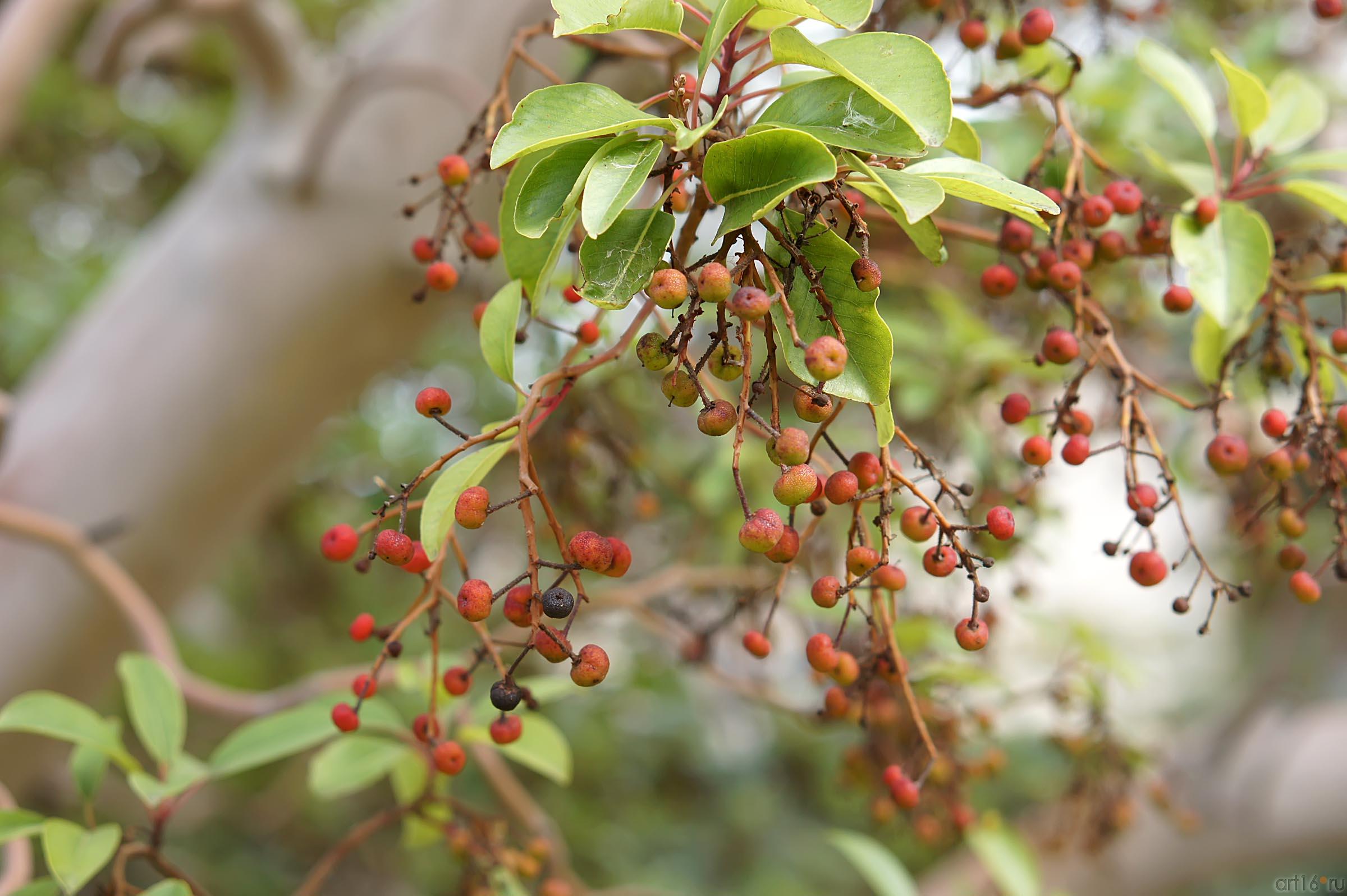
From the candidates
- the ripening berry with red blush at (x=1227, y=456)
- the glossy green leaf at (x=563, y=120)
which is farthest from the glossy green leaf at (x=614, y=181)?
the ripening berry with red blush at (x=1227, y=456)

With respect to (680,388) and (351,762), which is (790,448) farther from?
(351,762)

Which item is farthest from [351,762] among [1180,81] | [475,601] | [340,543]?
[1180,81]

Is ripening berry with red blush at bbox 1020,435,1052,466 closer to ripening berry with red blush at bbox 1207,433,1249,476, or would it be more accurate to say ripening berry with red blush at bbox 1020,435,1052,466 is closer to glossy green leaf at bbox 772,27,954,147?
ripening berry with red blush at bbox 1207,433,1249,476

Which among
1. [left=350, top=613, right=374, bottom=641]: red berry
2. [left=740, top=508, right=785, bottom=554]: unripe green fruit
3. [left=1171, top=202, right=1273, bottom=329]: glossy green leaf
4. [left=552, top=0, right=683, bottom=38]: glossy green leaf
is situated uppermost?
[left=1171, top=202, right=1273, bottom=329]: glossy green leaf

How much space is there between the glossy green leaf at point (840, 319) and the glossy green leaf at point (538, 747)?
477mm

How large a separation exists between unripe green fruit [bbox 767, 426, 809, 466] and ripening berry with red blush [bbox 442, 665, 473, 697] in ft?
0.85

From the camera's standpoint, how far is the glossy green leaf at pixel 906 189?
389mm

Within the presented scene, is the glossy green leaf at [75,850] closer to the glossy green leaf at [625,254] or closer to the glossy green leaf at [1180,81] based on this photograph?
the glossy green leaf at [625,254]

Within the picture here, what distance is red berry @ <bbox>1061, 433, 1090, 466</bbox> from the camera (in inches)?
23.2

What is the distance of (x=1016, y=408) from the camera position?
0.63 m

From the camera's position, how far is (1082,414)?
582 mm

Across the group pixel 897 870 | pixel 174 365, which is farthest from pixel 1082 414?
pixel 174 365

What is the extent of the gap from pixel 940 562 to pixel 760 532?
119mm

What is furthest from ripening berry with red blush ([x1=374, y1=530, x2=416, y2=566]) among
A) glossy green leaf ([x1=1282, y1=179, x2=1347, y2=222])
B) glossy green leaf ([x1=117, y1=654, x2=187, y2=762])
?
glossy green leaf ([x1=1282, y1=179, x2=1347, y2=222])
